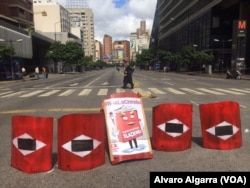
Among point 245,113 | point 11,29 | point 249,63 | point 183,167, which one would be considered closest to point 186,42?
point 249,63

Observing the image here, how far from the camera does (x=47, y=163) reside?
20.0ft

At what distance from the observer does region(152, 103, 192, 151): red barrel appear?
7090mm

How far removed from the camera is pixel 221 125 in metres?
7.24

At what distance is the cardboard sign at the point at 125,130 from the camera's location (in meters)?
6.41

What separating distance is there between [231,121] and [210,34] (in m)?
74.2

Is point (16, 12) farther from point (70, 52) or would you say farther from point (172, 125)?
point (172, 125)

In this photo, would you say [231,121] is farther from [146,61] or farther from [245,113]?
[146,61]

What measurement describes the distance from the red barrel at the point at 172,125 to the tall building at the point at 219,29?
4945 cm

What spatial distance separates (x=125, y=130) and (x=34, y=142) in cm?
156

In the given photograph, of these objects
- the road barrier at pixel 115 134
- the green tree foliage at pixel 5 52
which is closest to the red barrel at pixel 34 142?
the road barrier at pixel 115 134

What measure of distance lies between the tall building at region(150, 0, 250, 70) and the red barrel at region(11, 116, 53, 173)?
2019 inches

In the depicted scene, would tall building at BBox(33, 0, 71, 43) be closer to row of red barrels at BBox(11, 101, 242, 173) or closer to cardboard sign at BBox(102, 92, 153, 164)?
cardboard sign at BBox(102, 92, 153, 164)

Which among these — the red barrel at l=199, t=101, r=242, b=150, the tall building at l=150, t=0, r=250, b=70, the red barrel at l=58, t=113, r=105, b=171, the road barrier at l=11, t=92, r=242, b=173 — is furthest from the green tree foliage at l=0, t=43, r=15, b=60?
the red barrel at l=58, t=113, r=105, b=171

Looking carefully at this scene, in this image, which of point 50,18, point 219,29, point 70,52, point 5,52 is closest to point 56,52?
point 70,52
